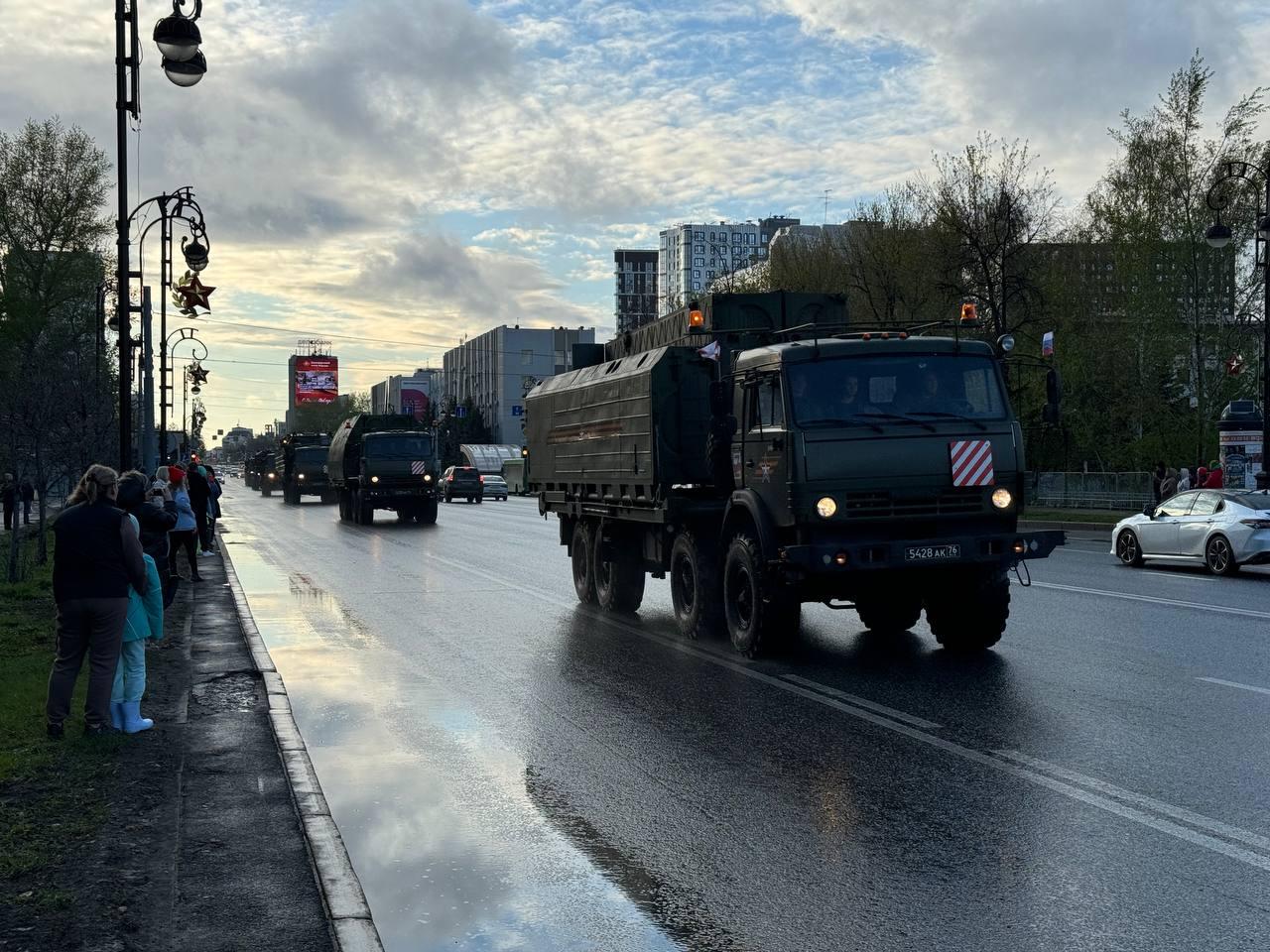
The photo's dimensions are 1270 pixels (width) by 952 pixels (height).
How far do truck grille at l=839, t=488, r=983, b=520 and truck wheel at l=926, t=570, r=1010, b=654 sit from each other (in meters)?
0.69

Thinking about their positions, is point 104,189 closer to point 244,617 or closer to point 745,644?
point 244,617

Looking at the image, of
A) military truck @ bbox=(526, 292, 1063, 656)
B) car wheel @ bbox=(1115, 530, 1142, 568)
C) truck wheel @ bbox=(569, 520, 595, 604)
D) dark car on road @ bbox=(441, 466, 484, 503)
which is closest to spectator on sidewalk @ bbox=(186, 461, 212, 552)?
truck wheel @ bbox=(569, 520, 595, 604)

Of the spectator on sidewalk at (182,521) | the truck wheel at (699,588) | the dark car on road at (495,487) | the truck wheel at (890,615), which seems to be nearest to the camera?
the truck wheel at (699,588)

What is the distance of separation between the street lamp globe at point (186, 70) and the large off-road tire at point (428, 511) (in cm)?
2853

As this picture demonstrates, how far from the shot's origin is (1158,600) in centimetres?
1611

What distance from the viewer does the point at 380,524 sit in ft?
141

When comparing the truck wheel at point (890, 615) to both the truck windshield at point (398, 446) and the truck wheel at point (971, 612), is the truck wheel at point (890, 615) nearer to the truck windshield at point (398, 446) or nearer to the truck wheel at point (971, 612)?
the truck wheel at point (971, 612)

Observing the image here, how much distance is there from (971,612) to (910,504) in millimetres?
1328

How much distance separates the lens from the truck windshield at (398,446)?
43781 mm

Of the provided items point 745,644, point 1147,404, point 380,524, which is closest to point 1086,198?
point 1147,404

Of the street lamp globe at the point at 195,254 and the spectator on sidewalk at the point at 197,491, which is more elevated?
the street lamp globe at the point at 195,254

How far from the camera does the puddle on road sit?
515 cm

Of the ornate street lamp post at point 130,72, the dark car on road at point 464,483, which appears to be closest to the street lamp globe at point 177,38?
the ornate street lamp post at point 130,72

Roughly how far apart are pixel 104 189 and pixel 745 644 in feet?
170
